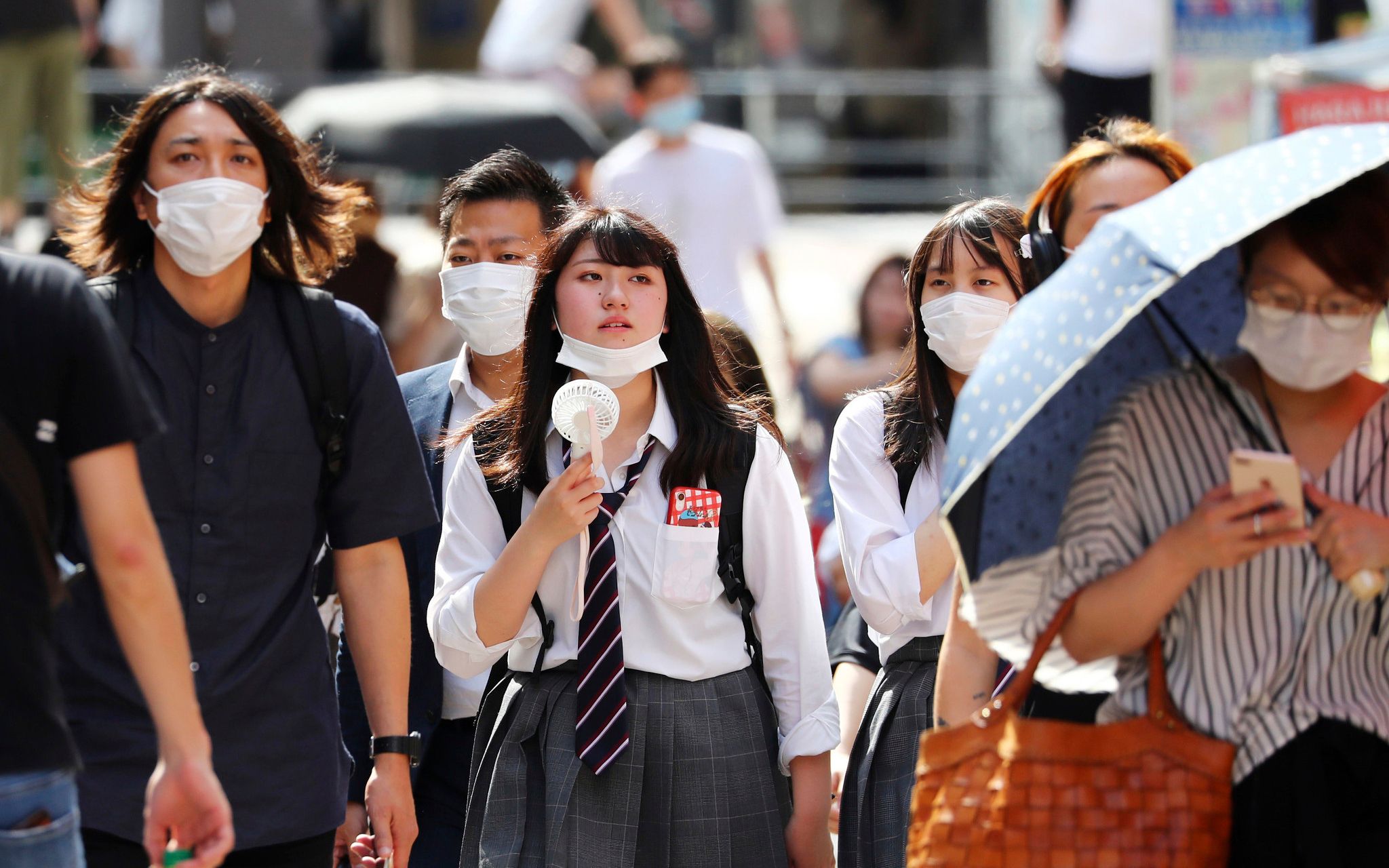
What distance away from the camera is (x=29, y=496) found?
8.45ft

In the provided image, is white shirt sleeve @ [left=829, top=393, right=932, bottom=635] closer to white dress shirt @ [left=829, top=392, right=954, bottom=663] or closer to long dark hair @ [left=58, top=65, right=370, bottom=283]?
white dress shirt @ [left=829, top=392, right=954, bottom=663]

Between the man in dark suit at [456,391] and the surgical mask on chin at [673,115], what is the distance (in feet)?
15.0

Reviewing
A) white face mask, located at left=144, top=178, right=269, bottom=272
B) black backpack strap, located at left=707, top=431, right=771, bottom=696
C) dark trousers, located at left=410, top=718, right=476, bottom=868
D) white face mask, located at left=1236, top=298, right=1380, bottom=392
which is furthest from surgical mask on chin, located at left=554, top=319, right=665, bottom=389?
white face mask, located at left=1236, top=298, right=1380, bottom=392

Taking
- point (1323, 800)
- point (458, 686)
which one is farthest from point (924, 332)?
point (1323, 800)

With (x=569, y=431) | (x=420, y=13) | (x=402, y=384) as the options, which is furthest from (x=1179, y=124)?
(x=420, y=13)

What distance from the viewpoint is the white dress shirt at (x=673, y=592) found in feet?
11.4

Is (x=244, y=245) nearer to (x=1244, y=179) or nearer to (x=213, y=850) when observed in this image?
(x=213, y=850)

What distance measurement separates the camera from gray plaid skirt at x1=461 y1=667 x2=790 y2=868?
3.37 metres

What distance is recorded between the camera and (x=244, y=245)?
3480 millimetres

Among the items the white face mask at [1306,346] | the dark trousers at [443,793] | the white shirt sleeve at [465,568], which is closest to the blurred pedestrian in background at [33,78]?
the dark trousers at [443,793]

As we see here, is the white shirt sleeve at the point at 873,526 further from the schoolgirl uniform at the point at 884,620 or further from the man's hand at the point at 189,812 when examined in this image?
the man's hand at the point at 189,812

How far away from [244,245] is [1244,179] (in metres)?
1.95

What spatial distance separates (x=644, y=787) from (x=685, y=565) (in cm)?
44

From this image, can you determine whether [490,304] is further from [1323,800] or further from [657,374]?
[1323,800]
